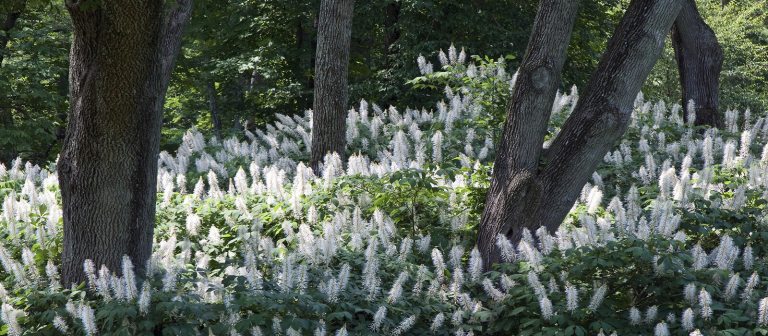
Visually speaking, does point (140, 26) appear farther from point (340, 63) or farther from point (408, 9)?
point (408, 9)

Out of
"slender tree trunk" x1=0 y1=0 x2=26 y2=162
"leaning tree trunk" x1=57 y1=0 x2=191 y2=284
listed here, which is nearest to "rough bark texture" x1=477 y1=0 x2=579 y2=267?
"leaning tree trunk" x1=57 y1=0 x2=191 y2=284

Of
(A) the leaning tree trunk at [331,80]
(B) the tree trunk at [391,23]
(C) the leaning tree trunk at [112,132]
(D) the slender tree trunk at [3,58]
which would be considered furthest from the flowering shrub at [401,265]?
(D) the slender tree trunk at [3,58]

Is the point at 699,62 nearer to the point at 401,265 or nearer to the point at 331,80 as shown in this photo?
the point at 331,80

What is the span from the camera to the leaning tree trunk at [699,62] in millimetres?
11742

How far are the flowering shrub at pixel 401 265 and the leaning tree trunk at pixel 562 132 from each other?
0.86ft

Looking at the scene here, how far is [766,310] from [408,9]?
1095cm

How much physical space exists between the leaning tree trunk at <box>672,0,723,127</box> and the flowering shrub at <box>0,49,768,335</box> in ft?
11.3

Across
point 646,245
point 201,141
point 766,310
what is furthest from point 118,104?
point 201,141

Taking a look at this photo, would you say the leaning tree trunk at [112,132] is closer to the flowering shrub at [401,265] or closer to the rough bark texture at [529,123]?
the flowering shrub at [401,265]

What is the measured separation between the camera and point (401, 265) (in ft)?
19.7

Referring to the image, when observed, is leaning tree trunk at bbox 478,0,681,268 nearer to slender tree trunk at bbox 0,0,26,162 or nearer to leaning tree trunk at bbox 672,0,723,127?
leaning tree trunk at bbox 672,0,723,127

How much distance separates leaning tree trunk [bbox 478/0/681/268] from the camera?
21.2 ft

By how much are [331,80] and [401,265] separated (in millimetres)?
4124

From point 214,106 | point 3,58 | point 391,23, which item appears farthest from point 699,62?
point 3,58
